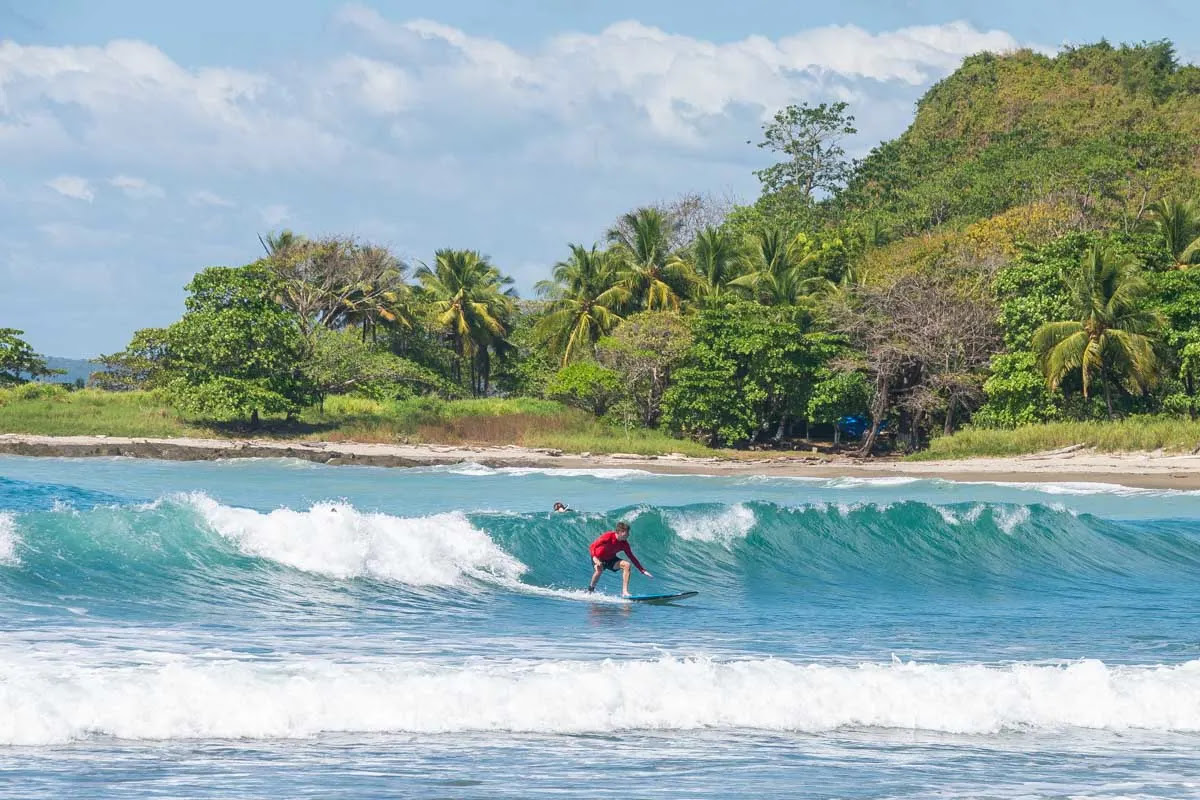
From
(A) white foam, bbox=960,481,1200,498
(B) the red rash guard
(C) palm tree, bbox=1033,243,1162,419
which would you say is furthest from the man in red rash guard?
(C) palm tree, bbox=1033,243,1162,419

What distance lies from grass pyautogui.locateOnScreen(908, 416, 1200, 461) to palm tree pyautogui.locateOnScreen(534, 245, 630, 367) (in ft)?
48.5

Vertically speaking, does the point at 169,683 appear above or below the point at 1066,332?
below

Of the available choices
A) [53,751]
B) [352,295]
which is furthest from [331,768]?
[352,295]

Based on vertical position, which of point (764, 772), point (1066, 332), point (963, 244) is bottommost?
point (764, 772)

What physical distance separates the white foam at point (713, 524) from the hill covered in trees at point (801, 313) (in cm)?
2057

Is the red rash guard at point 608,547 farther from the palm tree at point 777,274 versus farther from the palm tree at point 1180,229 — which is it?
the palm tree at point 777,274

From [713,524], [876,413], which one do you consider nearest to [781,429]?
[876,413]

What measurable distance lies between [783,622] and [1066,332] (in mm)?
27488

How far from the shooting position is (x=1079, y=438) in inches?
1592

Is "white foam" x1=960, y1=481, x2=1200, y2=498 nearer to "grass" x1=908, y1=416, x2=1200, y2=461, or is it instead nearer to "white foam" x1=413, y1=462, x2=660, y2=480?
"grass" x1=908, y1=416, x2=1200, y2=461

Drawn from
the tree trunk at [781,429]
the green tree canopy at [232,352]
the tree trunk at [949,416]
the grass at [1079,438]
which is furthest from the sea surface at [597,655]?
the green tree canopy at [232,352]

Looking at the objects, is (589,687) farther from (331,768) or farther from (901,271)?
(901,271)

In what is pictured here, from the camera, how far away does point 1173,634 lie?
51.7 feet

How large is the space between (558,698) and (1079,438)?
3269 cm
